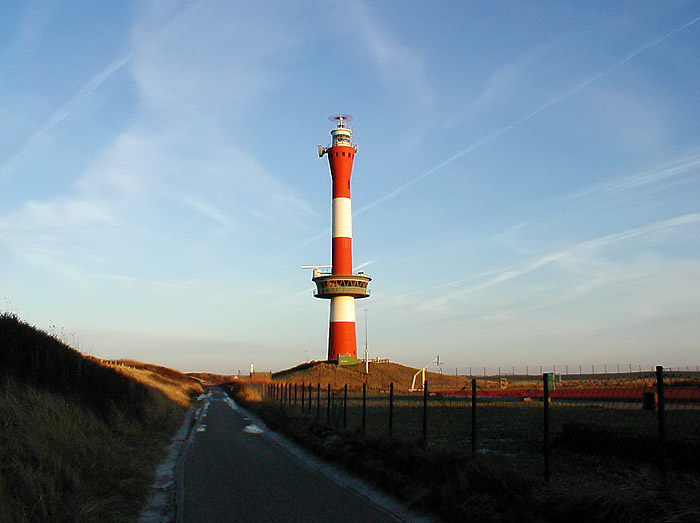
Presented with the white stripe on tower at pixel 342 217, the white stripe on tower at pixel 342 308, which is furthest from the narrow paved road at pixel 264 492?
the white stripe on tower at pixel 342 308

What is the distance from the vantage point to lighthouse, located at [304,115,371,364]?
6391cm

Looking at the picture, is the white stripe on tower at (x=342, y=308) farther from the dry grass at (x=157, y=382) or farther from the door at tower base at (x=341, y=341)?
the dry grass at (x=157, y=382)

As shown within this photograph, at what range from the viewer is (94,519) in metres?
7.60

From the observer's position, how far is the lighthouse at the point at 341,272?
210 ft

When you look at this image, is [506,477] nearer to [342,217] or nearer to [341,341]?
[342,217]

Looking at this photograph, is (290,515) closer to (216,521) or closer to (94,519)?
(216,521)

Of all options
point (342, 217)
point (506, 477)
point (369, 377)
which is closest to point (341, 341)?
point (369, 377)

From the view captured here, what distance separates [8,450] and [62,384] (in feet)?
24.7

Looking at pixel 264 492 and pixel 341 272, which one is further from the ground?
pixel 341 272

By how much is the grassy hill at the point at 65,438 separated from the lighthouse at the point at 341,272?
4435 cm

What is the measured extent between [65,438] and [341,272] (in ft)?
179

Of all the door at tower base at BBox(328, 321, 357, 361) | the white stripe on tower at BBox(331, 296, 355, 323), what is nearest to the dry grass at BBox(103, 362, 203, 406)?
the door at tower base at BBox(328, 321, 357, 361)

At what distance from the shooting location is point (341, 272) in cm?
6462

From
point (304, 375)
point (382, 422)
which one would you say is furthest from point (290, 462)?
point (304, 375)
